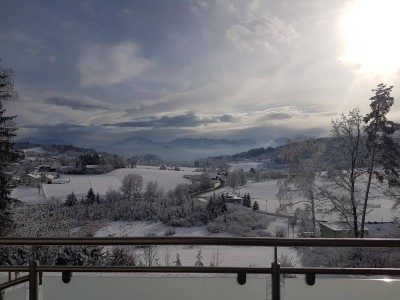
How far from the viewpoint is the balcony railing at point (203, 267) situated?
6.68 ft

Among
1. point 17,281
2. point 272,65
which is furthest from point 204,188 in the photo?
point 17,281

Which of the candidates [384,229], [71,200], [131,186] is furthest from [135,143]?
[384,229]

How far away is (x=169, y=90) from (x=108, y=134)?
1308cm

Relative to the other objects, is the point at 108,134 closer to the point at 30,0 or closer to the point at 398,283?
the point at 30,0

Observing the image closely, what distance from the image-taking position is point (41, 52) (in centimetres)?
1786

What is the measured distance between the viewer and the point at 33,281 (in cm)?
225

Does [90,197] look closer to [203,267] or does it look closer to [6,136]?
[6,136]

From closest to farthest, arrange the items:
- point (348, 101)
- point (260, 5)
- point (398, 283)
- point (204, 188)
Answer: point (398, 283) → point (260, 5) → point (348, 101) → point (204, 188)

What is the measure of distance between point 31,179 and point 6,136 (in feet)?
22.5

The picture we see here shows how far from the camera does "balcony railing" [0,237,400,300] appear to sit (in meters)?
2.04

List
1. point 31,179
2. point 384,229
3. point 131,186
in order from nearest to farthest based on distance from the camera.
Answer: point 384,229 < point 31,179 < point 131,186

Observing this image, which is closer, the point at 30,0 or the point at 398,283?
the point at 398,283

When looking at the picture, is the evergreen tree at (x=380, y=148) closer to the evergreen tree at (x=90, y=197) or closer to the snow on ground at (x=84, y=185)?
the snow on ground at (x=84, y=185)

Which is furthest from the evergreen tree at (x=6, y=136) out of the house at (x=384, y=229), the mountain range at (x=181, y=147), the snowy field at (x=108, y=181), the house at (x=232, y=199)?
the house at (x=232, y=199)
